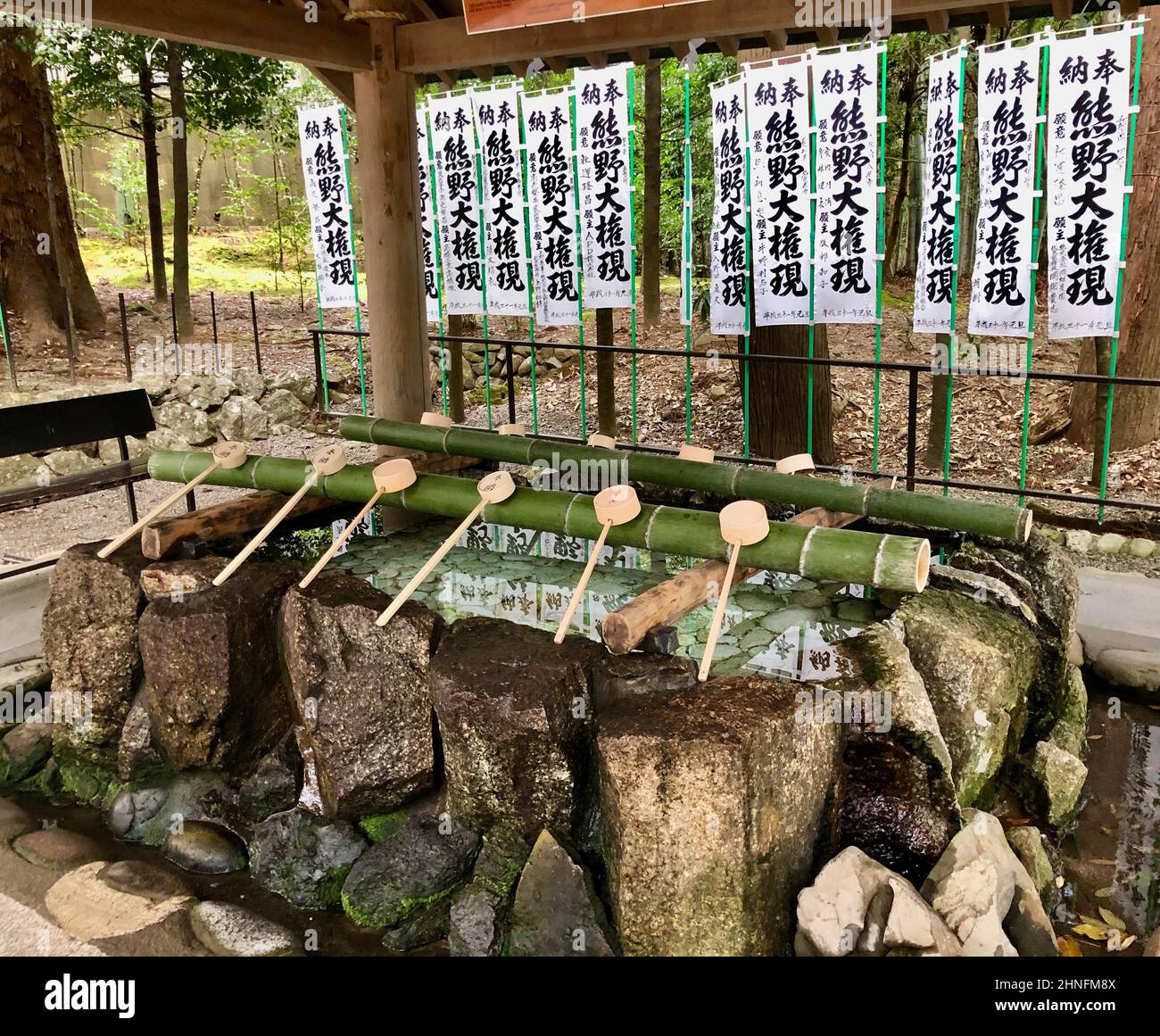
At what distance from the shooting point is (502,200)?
23.4ft

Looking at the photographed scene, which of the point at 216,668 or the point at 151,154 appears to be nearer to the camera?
the point at 216,668

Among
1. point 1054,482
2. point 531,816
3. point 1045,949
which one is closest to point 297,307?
point 1054,482

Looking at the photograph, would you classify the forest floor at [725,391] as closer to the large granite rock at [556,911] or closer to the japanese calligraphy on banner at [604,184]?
the japanese calligraphy on banner at [604,184]

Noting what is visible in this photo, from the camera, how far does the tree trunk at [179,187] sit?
10625 millimetres

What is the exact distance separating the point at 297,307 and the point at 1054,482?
11.5m

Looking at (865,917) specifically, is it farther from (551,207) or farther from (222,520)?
(551,207)

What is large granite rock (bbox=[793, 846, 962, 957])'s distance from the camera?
2.96m

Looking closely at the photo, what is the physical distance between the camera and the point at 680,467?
489cm

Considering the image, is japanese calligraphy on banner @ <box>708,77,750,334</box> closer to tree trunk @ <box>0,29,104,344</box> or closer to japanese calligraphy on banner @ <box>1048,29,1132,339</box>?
japanese calligraphy on banner @ <box>1048,29,1132,339</box>

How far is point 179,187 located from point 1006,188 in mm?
9122

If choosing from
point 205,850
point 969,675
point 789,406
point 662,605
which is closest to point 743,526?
point 662,605

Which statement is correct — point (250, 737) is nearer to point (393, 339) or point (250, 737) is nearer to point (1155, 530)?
point (393, 339)

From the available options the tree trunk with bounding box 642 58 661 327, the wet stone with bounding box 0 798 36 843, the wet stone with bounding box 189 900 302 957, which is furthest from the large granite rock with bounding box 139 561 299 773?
the tree trunk with bounding box 642 58 661 327

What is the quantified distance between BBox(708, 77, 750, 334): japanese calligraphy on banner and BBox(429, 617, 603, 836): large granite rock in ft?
11.6
